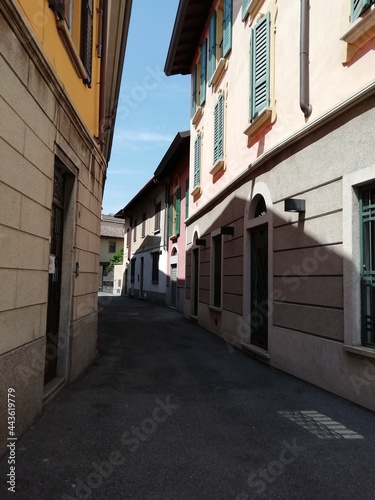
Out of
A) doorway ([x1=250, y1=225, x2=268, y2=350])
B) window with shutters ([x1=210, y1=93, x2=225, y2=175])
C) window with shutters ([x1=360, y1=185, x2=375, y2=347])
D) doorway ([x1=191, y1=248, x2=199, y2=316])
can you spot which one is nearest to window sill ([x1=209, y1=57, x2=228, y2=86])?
window with shutters ([x1=210, y1=93, x2=225, y2=175])

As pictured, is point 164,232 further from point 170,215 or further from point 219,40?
point 219,40

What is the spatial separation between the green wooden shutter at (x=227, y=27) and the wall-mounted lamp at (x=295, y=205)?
5.66 meters

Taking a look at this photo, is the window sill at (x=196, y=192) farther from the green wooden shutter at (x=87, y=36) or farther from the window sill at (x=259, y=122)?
the green wooden shutter at (x=87, y=36)

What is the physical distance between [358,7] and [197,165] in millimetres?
8795

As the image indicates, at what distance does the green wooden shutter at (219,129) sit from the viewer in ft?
33.8

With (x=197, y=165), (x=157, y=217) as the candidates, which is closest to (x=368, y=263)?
(x=197, y=165)

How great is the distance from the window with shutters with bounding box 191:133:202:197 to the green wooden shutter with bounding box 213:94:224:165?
2.05 meters

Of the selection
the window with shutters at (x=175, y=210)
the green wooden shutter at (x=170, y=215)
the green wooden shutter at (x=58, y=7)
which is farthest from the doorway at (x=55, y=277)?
the green wooden shutter at (x=170, y=215)

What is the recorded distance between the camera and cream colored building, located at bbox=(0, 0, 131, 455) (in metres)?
3.24

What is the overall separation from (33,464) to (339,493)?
2.21 metres

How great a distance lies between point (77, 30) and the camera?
5.70 meters

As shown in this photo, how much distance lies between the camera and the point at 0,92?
306 centimetres

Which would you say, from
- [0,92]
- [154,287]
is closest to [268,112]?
[0,92]

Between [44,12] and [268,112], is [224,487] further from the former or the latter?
[268,112]
